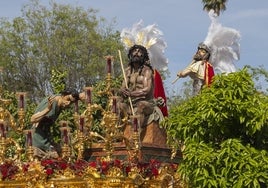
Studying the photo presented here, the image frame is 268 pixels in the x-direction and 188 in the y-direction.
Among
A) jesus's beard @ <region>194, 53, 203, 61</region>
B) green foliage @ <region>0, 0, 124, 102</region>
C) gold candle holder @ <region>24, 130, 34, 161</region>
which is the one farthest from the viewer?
green foliage @ <region>0, 0, 124, 102</region>

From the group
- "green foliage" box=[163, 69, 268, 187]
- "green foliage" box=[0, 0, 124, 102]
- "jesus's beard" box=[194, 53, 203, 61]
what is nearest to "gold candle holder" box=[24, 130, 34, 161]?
"green foliage" box=[163, 69, 268, 187]

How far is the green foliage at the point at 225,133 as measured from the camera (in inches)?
484

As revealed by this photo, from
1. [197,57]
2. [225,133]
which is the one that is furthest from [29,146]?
[197,57]

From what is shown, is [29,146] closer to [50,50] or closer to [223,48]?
[223,48]

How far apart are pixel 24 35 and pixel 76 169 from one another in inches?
894

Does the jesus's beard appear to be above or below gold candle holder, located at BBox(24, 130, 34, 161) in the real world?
above

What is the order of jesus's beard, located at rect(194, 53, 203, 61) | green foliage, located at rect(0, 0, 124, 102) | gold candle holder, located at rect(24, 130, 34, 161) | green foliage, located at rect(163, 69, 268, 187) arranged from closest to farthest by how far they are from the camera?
green foliage, located at rect(163, 69, 268, 187)
gold candle holder, located at rect(24, 130, 34, 161)
jesus's beard, located at rect(194, 53, 203, 61)
green foliage, located at rect(0, 0, 124, 102)

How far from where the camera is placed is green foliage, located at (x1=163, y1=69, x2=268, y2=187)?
40.3 ft

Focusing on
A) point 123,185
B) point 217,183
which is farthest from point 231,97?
point 123,185

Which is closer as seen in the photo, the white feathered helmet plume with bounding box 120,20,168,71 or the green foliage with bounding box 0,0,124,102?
the white feathered helmet plume with bounding box 120,20,168,71

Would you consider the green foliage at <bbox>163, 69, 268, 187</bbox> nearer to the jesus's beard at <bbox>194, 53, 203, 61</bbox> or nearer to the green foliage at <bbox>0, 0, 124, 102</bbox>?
the jesus's beard at <bbox>194, 53, 203, 61</bbox>

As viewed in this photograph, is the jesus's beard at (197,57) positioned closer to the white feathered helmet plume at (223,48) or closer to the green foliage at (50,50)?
the white feathered helmet plume at (223,48)

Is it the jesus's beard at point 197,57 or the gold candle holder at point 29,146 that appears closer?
the gold candle holder at point 29,146

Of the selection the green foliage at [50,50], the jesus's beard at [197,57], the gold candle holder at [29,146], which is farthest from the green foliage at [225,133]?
the green foliage at [50,50]
